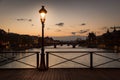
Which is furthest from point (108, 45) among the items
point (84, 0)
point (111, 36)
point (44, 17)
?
point (44, 17)

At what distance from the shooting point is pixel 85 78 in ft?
24.8

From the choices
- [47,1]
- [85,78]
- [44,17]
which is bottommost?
[85,78]

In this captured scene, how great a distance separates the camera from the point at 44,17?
393 inches

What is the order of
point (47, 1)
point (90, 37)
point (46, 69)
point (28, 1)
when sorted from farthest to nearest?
1. point (90, 37)
2. point (28, 1)
3. point (47, 1)
4. point (46, 69)

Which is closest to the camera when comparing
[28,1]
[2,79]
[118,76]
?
[2,79]

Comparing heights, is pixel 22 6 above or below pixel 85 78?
above

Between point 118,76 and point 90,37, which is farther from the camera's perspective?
point 90,37

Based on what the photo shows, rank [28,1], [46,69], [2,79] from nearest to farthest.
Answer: [2,79]
[46,69]
[28,1]

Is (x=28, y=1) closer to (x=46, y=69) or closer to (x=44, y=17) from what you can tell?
(x=44, y=17)

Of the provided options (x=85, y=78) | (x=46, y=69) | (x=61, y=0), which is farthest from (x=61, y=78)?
(x=61, y=0)

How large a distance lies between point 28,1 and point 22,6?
6.04 ft

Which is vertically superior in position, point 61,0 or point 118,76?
point 61,0

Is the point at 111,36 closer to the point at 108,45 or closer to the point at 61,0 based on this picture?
the point at 108,45

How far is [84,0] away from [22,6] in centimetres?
596
